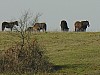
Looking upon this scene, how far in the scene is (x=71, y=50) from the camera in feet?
105

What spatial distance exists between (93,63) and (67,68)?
78.8 inches

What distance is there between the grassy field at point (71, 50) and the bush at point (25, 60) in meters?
0.89

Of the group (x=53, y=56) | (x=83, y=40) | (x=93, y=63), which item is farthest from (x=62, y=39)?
(x=93, y=63)

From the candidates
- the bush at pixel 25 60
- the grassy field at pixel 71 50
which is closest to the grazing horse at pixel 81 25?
the grassy field at pixel 71 50

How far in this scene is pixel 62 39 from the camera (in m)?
39.4

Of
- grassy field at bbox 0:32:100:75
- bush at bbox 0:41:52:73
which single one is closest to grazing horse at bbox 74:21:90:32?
grassy field at bbox 0:32:100:75

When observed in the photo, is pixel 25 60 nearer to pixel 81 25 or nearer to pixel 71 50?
pixel 71 50

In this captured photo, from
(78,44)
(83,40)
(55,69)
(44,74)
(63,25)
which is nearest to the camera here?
(44,74)

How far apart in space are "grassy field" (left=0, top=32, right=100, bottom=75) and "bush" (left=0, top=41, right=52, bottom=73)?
89 centimetres

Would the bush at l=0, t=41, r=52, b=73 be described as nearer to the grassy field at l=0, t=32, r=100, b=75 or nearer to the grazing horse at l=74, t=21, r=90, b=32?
the grassy field at l=0, t=32, r=100, b=75

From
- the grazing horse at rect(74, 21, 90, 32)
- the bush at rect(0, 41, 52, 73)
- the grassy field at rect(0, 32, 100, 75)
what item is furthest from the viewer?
the grazing horse at rect(74, 21, 90, 32)

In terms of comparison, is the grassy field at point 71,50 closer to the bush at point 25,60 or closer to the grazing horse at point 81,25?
the bush at point 25,60

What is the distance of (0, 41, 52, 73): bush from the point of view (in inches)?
957

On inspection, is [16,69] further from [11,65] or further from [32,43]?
[32,43]
